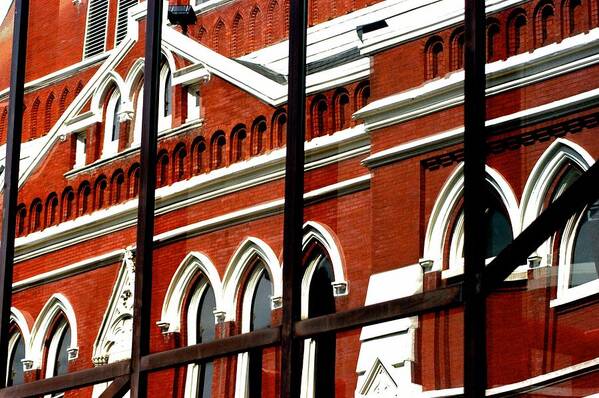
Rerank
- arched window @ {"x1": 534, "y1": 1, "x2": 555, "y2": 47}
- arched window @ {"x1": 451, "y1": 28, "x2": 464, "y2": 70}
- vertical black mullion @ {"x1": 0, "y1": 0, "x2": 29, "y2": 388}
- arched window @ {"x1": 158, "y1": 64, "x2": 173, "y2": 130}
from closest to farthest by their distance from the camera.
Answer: arched window @ {"x1": 534, "y1": 1, "x2": 555, "y2": 47} → arched window @ {"x1": 451, "y1": 28, "x2": 464, "y2": 70} → arched window @ {"x1": 158, "y1": 64, "x2": 173, "y2": 130} → vertical black mullion @ {"x1": 0, "y1": 0, "x2": 29, "y2": 388}

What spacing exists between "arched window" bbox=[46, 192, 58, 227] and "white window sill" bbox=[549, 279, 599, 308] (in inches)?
174

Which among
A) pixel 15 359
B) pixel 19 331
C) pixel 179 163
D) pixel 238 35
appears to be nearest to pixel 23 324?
pixel 19 331

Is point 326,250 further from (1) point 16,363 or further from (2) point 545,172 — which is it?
(1) point 16,363

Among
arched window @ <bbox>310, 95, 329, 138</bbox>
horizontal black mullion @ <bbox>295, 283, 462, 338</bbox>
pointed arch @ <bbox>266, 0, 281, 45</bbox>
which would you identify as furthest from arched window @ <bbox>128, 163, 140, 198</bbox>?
horizontal black mullion @ <bbox>295, 283, 462, 338</bbox>

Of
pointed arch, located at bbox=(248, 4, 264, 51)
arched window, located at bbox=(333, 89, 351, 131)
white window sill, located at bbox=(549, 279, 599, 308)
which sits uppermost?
pointed arch, located at bbox=(248, 4, 264, 51)

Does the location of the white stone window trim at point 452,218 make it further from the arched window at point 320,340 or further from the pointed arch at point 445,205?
the arched window at point 320,340

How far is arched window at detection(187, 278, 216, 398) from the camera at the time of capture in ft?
29.9

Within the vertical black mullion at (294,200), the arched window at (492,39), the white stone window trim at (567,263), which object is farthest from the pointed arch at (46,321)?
the white stone window trim at (567,263)

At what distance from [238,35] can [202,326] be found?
1842 millimetres

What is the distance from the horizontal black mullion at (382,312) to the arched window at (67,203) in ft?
8.60

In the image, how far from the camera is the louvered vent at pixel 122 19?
1070 centimetres

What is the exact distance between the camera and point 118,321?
992 centimetres

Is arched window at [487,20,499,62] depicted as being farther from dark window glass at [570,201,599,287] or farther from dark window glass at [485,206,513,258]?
dark window glass at [570,201,599,287]

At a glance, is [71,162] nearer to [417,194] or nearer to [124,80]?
[124,80]
